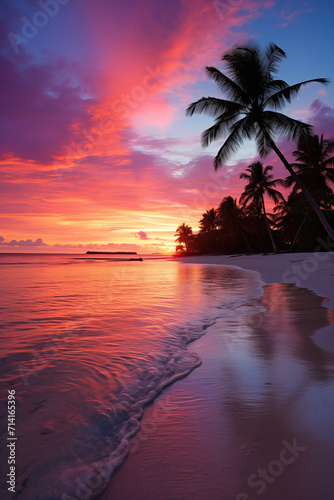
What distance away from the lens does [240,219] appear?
47.5 metres

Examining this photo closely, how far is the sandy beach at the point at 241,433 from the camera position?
175 centimetres

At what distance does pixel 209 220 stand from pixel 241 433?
64.4 metres

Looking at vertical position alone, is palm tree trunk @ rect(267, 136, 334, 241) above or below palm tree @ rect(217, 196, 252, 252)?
below

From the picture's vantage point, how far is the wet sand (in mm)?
1745

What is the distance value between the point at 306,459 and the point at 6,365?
11.7 ft

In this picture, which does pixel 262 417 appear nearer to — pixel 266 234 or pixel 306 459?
pixel 306 459

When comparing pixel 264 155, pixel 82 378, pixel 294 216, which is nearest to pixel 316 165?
pixel 294 216

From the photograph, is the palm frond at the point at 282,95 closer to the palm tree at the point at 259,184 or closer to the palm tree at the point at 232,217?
the palm tree at the point at 259,184

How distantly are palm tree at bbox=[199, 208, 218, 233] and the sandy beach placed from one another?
204ft

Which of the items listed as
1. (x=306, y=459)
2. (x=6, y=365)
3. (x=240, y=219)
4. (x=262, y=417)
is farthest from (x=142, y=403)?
(x=240, y=219)

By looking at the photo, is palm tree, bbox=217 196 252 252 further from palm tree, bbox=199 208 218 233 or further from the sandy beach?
the sandy beach

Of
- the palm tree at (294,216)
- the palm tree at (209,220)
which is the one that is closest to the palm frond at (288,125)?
the palm tree at (294,216)

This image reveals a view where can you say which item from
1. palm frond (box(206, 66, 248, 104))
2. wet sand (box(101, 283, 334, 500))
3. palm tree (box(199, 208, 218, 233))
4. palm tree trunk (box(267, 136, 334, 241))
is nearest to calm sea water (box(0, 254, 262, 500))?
wet sand (box(101, 283, 334, 500))

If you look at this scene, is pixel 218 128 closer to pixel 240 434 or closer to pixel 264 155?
pixel 264 155
